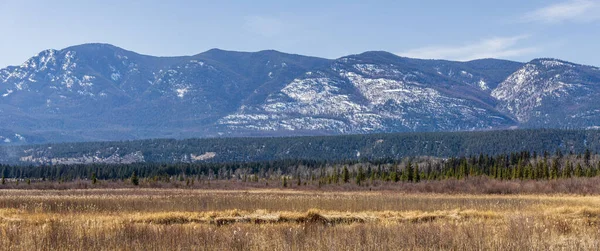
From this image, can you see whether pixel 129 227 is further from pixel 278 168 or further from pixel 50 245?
pixel 278 168

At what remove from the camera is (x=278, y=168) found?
600ft

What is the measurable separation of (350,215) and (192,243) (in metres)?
17.3

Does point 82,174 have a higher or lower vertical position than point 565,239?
lower

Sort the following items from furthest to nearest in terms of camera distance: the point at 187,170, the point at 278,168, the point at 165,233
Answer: the point at 278,168 → the point at 187,170 → the point at 165,233

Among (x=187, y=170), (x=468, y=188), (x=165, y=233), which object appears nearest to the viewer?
(x=165, y=233)

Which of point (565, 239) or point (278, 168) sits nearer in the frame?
point (565, 239)

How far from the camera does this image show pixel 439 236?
2069 cm

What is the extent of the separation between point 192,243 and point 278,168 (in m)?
164

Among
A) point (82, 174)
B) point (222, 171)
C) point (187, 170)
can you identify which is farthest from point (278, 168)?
point (82, 174)

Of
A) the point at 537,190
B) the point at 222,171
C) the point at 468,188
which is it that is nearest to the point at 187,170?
the point at 222,171

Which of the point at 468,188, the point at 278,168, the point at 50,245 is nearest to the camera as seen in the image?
the point at 50,245

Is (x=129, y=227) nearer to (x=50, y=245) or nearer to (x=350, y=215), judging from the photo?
(x=50, y=245)

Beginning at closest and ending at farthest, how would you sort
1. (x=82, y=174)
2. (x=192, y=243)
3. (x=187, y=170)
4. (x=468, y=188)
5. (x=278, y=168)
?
(x=192, y=243), (x=468, y=188), (x=82, y=174), (x=187, y=170), (x=278, y=168)

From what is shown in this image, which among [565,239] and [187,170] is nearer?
[565,239]
